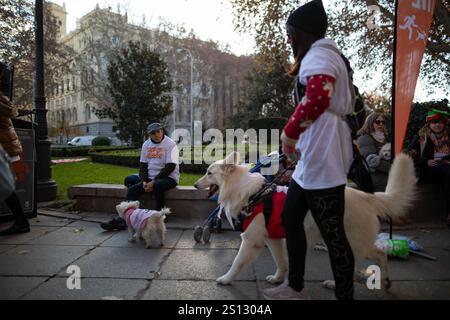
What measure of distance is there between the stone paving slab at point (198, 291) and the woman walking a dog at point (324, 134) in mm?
1023

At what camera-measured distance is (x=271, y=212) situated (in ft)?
10.5

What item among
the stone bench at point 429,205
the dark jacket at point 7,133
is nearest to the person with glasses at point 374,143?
the stone bench at point 429,205

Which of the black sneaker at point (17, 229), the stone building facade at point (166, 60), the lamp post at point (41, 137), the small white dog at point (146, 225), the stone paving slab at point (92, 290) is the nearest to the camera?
the stone paving slab at point (92, 290)

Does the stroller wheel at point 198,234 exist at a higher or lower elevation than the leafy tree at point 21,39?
lower

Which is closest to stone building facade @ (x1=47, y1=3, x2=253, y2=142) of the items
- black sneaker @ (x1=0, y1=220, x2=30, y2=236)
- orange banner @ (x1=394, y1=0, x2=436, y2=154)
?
black sneaker @ (x1=0, y1=220, x2=30, y2=236)

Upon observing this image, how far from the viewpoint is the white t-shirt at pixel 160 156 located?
591 cm

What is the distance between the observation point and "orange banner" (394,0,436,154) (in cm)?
444

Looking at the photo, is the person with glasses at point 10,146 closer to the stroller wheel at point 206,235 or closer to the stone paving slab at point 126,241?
the stone paving slab at point 126,241

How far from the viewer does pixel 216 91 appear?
51.3 m

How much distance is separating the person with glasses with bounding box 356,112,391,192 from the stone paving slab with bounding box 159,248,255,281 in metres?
2.79

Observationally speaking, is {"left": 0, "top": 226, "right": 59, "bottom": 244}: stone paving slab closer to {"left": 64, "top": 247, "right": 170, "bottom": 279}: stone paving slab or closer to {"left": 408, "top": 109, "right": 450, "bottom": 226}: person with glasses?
{"left": 64, "top": 247, "right": 170, "bottom": 279}: stone paving slab
